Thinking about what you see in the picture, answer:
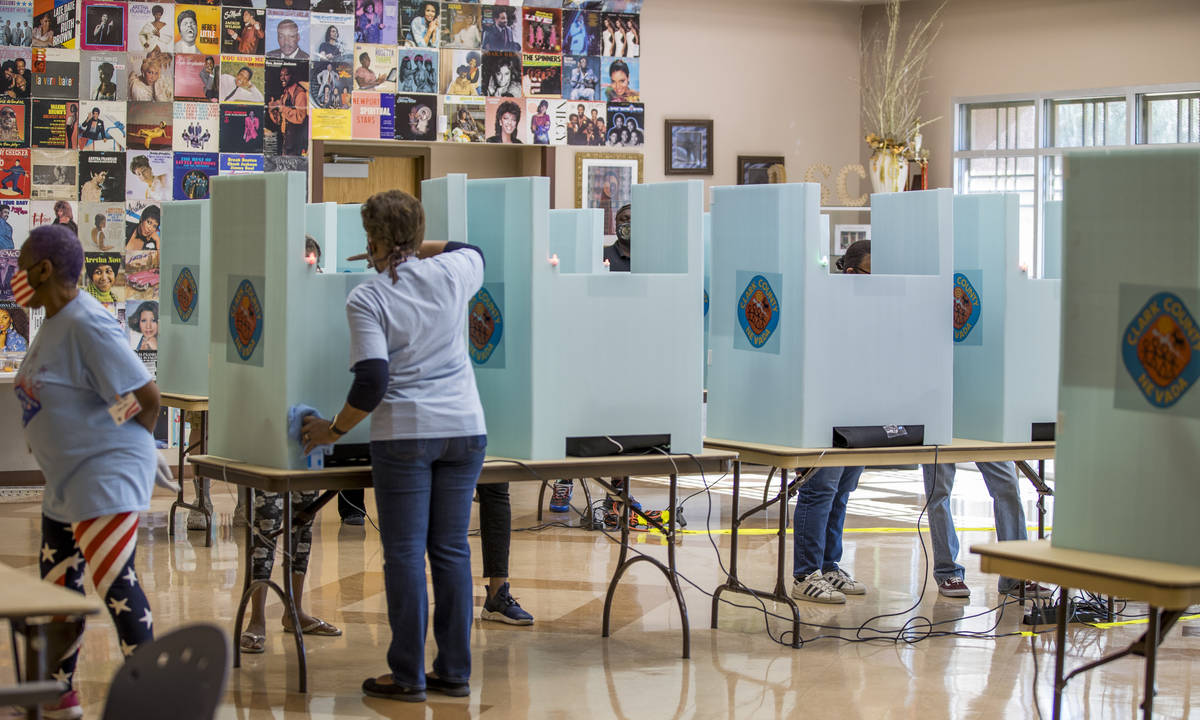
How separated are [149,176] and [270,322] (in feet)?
15.8

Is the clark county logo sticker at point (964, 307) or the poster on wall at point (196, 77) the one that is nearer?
the clark county logo sticker at point (964, 307)

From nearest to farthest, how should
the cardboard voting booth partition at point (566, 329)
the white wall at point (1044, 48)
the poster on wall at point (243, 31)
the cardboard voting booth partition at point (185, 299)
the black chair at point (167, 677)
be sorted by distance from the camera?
the black chair at point (167, 677) → the cardboard voting booth partition at point (566, 329) → the cardboard voting booth partition at point (185, 299) → the poster on wall at point (243, 31) → the white wall at point (1044, 48)

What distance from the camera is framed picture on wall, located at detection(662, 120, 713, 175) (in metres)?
9.73

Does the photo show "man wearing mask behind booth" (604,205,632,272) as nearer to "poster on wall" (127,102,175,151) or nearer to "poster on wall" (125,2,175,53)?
"poster on wall" (127,102,175,151)

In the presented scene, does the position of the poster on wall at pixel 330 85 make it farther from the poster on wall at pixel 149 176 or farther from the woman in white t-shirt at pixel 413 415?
the woman in white t-shirt at pixel 413 415

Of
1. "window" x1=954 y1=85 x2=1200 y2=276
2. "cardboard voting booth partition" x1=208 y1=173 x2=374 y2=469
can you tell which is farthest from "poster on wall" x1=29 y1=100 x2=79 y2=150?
"window" x1=954 y1=85 x2=1200 y2=276

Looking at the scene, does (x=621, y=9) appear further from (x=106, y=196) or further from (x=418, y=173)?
(x=106, y=196)

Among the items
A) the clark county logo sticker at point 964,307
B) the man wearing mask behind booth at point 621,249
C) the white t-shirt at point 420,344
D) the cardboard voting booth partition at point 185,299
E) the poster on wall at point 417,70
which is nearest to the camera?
the white t-shirt at point 420,344

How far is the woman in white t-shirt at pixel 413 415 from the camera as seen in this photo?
3604mm

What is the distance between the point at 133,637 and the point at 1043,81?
8.21 m

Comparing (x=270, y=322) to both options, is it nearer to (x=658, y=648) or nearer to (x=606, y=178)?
(x=658, y=648)

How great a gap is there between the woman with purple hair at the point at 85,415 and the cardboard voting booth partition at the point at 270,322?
59 centimetres

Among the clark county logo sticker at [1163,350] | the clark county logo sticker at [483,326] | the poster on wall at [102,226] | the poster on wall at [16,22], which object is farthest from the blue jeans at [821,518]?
the poster on wall at [16,22]

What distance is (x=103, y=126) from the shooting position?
26.6 feet
